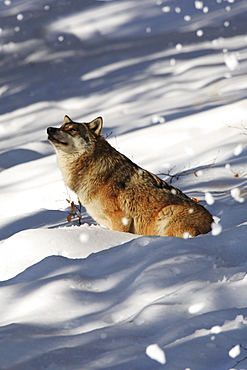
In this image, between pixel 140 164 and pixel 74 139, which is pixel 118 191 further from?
pixel 140 164

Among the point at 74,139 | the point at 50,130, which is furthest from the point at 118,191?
the point at 50,130

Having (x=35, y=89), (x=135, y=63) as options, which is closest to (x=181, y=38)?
(x=135, y=63)

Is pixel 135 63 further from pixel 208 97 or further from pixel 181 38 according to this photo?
pixel 208 97

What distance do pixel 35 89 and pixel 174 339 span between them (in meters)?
13.5

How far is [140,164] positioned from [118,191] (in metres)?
3.95

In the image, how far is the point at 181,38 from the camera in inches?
680

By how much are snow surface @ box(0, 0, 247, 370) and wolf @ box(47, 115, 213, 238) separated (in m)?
0.21

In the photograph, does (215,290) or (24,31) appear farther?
(24,31)

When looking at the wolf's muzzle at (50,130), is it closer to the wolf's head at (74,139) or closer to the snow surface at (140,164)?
the wolf's head at (74,139)

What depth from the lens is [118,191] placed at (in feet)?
14.7

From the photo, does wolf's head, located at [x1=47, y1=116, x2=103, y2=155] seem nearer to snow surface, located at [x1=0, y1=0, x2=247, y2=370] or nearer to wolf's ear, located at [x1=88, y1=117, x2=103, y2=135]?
wolf's ear, located at [x1=88, y1=117, x2=103, y2=135]

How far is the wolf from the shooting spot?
4.33 meters

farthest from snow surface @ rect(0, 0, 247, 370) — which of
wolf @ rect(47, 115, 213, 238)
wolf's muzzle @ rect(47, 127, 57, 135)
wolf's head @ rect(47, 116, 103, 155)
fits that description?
wolf's muzzle @ rect(47, 127, 57, 135)

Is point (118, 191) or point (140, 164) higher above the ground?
point (118, 191)
